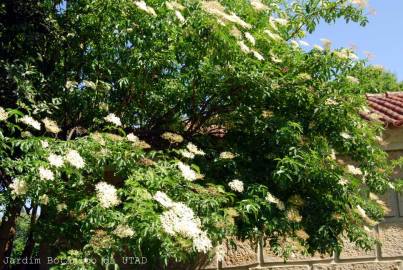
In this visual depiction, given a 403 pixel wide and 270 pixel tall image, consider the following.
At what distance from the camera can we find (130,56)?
16.1ft

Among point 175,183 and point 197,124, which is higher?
point 197,124

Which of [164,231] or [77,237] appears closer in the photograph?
[164,231]

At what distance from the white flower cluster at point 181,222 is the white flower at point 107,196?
0.95 feet

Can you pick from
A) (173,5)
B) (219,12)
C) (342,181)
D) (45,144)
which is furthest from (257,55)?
(45,144)

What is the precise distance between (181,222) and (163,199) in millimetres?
238

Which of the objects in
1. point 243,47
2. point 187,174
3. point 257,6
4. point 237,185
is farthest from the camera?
point 257,6

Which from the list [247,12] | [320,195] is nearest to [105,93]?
[247,12]

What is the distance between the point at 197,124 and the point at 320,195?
4.99 ft

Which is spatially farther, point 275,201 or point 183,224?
point 275,201

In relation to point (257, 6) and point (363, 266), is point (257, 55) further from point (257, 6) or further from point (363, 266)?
point (363, 266)

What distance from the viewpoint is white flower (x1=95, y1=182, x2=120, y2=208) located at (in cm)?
353

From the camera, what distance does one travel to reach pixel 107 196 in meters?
3.53

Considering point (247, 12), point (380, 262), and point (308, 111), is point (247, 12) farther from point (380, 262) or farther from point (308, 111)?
point (380, 262)

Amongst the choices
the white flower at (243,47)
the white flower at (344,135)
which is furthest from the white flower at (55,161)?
the white flower at (344,135)
